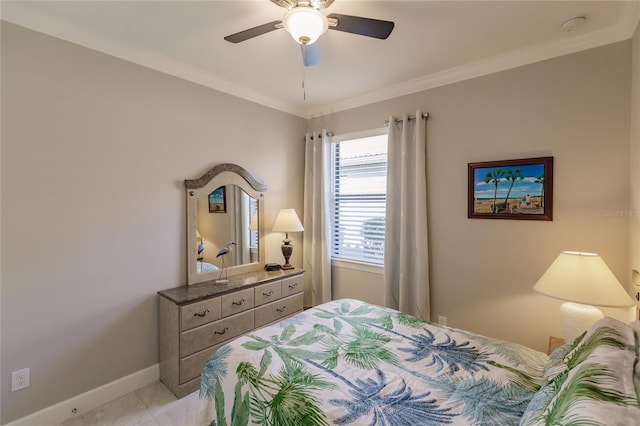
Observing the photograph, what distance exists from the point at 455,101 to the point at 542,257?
5.12 ft

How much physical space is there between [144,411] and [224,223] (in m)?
1.62

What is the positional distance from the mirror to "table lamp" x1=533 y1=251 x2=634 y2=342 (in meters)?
2.59

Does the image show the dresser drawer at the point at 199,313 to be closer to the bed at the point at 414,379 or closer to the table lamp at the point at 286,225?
the bed at the point at 414,379

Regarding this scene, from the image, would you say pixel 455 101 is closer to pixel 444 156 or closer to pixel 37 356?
pixel 444 156

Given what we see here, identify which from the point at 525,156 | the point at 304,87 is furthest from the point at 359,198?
the point at 525,156

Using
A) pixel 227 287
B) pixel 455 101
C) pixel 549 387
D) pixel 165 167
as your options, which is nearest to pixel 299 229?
pixel 227 287

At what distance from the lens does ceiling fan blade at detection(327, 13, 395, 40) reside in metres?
1.49

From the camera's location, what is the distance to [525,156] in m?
2.36

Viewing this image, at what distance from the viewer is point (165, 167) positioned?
2.51 metres

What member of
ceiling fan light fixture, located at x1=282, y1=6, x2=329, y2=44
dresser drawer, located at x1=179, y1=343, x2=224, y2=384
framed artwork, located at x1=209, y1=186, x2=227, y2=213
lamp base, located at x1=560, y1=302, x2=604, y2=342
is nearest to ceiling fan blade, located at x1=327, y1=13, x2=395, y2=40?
ceiling fan light fixture, located at x1=282, y1=6, x2=329, y2=44

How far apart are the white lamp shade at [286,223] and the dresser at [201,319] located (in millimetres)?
592

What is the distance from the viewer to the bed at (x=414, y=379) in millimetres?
851

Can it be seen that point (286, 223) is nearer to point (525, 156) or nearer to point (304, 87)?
point (304, 87)

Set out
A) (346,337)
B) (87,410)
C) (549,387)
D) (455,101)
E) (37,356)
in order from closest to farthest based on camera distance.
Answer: (549,387) → (346,337) → (37,356) → (87,410) → (455,101)
